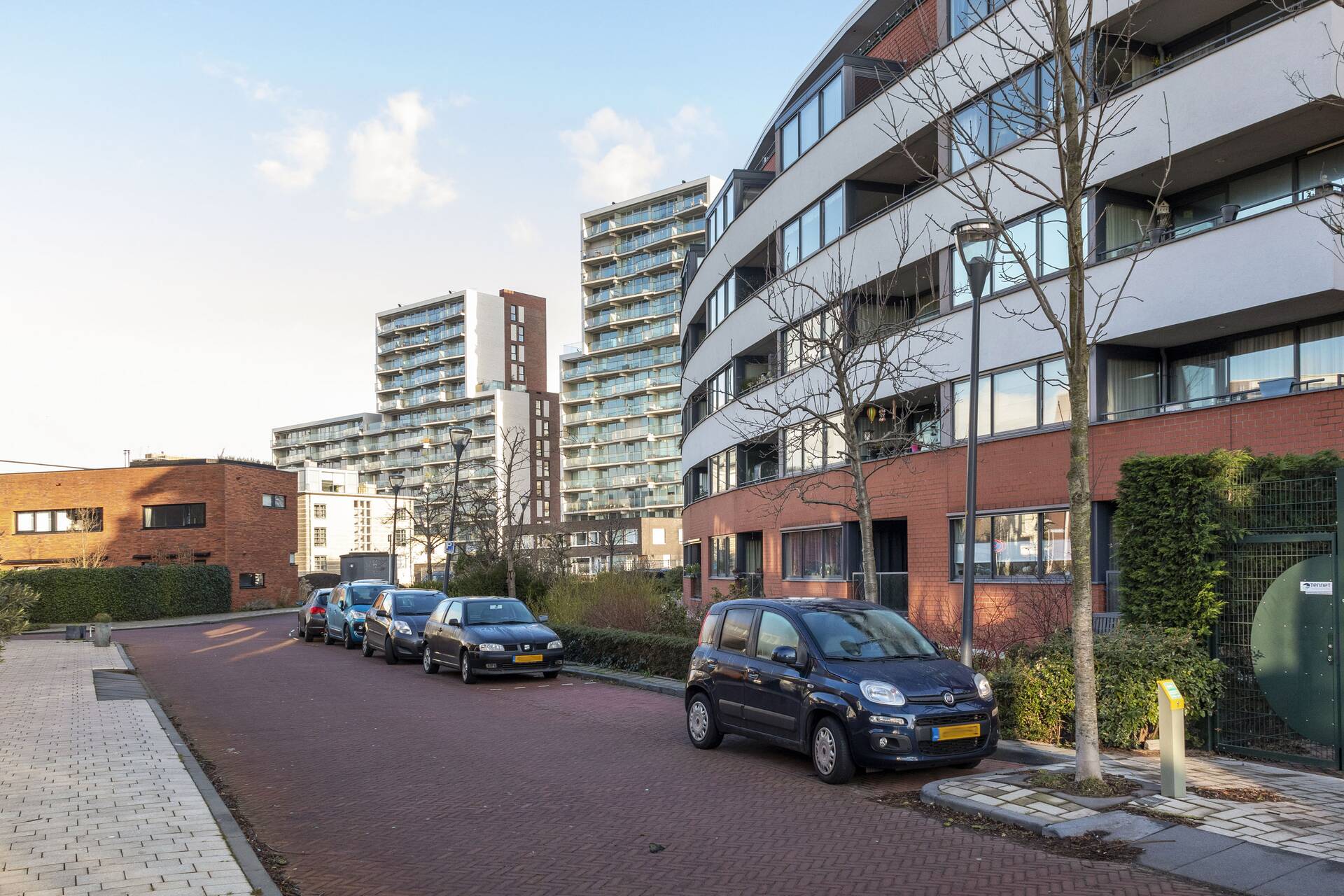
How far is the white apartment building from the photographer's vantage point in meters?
95.9

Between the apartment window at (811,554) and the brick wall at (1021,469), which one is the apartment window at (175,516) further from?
the brick wall at (1021,469)

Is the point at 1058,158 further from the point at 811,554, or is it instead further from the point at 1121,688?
the point at 811,554

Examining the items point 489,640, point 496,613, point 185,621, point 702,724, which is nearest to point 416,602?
point 496,613

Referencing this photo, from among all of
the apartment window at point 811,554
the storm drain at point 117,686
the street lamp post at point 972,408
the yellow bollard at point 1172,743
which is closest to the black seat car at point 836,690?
the yellow bollard at point 1172,743

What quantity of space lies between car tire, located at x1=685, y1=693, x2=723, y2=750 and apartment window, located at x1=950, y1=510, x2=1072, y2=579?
9.07 meters

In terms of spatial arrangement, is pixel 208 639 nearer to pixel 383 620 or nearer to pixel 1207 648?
pixel 383 620

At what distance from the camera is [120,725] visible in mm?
12906

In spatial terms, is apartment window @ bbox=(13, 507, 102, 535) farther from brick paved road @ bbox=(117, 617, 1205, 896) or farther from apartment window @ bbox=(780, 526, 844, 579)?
brick paved road @ bbox=(117, 617, 1205, 896)

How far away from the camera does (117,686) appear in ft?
59.5

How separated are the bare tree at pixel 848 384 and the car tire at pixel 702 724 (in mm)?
7549

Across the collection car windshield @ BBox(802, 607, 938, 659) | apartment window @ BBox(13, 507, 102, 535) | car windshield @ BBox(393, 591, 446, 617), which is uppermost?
apartment window @ BBox(13, 507, 102, 535)

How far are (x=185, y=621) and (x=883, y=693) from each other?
142 feet

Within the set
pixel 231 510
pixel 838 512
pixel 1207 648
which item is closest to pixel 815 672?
pixel 1207 648

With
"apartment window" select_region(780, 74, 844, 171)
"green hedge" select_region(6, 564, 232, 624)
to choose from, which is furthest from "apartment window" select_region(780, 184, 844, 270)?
"green hedge" select_region(6, 564, 232, 624)
